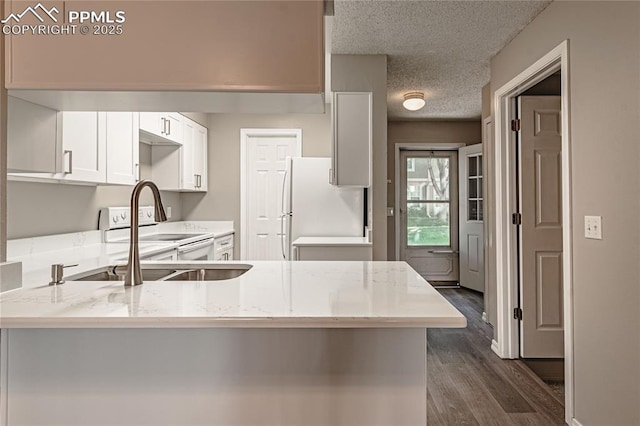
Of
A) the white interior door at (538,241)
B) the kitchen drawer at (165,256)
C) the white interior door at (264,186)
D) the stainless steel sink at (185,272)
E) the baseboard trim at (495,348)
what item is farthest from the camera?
the white interior door at (264,186)

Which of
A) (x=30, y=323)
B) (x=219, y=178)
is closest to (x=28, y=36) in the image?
(x=30, y=323)

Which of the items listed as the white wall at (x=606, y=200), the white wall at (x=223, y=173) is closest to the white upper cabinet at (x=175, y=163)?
the white wall at (x=223, y=173)

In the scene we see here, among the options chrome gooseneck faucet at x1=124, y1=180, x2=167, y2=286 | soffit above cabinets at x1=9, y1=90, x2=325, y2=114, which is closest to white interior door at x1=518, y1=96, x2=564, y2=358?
soffit above cabinets at x1=9, y1=90, x2=325, y2=114

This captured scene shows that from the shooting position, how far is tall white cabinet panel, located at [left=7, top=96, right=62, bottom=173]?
1538 millimetres

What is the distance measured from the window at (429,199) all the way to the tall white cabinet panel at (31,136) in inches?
197

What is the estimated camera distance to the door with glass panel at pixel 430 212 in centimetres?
611

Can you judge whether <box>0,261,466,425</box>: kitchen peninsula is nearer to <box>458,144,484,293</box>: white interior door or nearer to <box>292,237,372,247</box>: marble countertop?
<box>292,237,372,247</box>: marble countertop

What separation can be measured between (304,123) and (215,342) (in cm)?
402

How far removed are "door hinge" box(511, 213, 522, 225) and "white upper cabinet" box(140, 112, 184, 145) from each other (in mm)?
3082

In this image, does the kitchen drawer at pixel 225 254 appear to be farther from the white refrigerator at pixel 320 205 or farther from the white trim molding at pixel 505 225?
the white trim molding at pixel 505 225

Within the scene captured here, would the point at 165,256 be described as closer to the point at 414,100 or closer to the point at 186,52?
the point at 186,52

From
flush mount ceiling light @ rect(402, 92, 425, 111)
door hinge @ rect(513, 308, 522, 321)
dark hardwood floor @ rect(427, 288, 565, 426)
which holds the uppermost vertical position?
flush mount ceiling light @ rect(402, 92, 425, 111)

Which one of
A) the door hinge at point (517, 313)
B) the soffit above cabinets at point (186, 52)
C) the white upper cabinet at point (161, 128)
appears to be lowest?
the door hinge at point (517, 313)

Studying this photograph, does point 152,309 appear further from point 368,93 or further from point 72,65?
point 368,93
